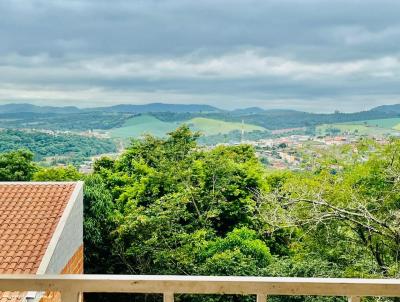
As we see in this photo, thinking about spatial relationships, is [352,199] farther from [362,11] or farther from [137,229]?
[137,229]

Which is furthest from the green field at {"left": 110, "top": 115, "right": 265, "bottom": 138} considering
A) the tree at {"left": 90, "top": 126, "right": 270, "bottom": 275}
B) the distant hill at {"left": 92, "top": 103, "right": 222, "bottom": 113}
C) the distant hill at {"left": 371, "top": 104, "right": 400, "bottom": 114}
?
the tree at {"left": 90, "top": 126, "right": 270, "bottom": 275}

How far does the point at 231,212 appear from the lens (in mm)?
14602

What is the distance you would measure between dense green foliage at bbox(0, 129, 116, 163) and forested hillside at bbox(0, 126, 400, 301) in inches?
417

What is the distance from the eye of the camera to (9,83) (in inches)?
1601

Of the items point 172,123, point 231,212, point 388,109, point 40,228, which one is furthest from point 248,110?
point 40,228

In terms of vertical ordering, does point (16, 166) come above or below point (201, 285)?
below

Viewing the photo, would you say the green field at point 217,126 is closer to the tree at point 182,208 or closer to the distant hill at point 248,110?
the distant hill at point 248,110

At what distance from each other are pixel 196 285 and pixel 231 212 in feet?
44.7

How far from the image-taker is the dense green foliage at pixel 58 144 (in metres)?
27.4

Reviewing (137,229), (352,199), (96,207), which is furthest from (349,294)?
(96,207)

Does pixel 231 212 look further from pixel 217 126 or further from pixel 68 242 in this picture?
pixel 217 126

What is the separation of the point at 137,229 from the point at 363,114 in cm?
2455

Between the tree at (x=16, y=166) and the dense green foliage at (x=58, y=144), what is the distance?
876 cm

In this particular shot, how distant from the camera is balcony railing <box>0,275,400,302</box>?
1094 mm
